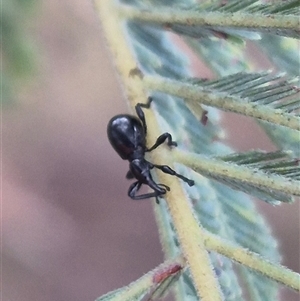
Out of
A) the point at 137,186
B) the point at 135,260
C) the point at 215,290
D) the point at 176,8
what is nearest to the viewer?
the point at 215,290

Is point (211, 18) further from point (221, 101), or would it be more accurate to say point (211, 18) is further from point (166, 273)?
point (166, 273)

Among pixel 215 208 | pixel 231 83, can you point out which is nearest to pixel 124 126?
pixel 215 208

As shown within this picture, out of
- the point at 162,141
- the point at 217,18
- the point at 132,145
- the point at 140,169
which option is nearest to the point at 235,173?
the point at 162,141

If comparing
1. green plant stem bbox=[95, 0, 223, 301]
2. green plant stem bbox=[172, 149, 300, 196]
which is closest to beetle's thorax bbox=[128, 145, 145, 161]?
green plant stem bbox=[95, 0, 223, 301]

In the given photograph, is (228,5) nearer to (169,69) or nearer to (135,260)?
(169,69)

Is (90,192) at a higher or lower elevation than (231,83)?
higher

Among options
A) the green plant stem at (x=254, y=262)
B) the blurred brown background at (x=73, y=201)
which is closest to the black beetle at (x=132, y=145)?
the green plant stem at (x=254, y=262)

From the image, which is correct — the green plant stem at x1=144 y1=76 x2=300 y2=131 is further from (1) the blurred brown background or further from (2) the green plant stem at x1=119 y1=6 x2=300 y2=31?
(1) the blurred brown background
